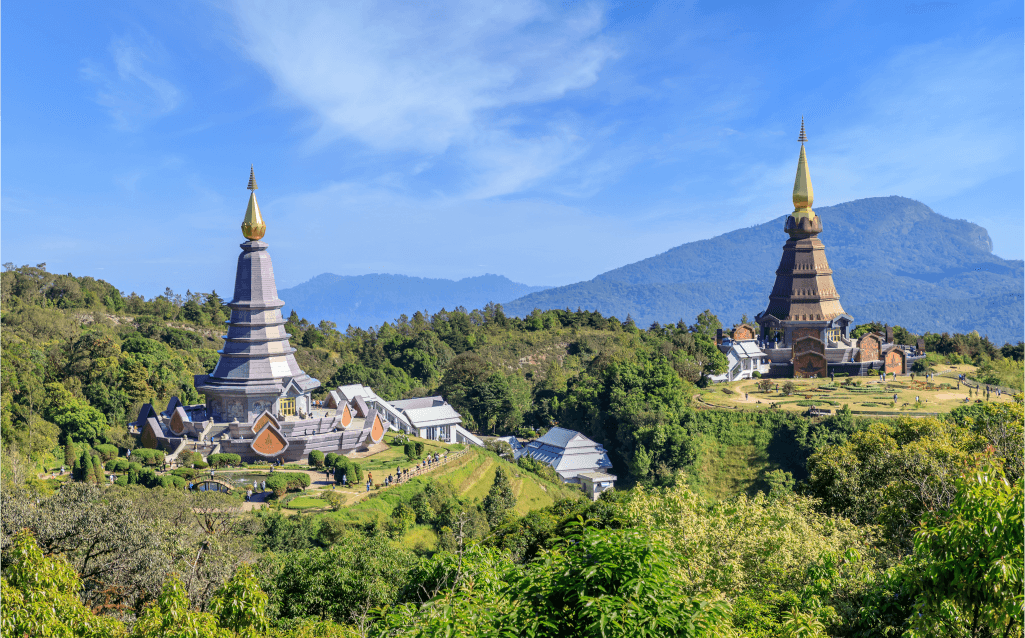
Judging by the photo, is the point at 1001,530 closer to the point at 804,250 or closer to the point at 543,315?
Answer: the point at 804,250

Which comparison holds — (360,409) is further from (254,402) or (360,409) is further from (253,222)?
(253,222)

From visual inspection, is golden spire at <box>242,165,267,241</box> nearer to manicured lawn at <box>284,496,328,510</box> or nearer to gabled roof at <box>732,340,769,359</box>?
manicured lawn at <box>284,496,328,510</box>

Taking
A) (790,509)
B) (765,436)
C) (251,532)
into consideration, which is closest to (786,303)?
(765,436)

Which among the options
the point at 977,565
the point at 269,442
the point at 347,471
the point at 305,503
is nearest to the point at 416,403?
the point at 269,442

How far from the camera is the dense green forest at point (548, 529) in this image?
802 cm

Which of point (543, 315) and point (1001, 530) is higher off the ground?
point (543, 315)

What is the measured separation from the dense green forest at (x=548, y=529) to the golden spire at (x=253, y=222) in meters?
11.5

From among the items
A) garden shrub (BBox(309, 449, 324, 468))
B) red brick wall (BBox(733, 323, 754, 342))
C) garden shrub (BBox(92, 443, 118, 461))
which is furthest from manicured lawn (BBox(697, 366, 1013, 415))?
garden shrub (BBox(92, 443, 118, 461))

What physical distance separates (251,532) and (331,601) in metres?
7.86

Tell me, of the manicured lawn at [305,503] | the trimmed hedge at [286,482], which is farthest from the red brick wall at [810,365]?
the manicured lawn at [305,503]

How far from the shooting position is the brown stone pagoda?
52.2m

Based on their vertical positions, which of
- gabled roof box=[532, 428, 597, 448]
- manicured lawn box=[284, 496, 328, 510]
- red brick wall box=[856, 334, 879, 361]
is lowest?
manicured lawn box=[284, 496, 328, 510]

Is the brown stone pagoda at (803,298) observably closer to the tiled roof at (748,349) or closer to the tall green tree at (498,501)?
the tiled roof at (748,349)

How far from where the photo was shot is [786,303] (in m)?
53.3
